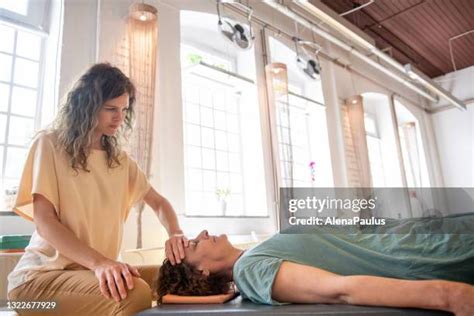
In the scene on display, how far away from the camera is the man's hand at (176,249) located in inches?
57.4

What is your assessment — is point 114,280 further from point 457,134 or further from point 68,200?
point 457,134

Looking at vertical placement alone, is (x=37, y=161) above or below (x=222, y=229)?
above

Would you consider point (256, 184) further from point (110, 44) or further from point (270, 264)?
point (270, 264)

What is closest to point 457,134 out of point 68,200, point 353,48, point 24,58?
point 353,48

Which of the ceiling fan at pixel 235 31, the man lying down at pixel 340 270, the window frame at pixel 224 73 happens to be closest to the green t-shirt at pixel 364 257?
the man lying down at pixel 340 270

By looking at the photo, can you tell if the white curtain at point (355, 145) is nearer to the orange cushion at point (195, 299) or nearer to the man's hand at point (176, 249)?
the man's hand at point (176, 249)

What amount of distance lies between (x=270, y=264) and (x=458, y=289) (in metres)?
0.53

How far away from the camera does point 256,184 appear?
14.4ft

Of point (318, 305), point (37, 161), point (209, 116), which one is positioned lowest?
point (318, 305)

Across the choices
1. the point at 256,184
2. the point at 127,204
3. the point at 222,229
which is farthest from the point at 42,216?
the point at 256,184

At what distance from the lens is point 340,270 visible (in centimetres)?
128

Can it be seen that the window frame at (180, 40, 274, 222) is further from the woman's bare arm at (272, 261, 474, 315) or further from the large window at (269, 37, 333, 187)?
the woman's bare arm at (272, 261, 474, 315)

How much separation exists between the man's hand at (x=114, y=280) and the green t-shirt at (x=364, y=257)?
38 cm

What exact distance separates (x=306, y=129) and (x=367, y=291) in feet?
15.8
